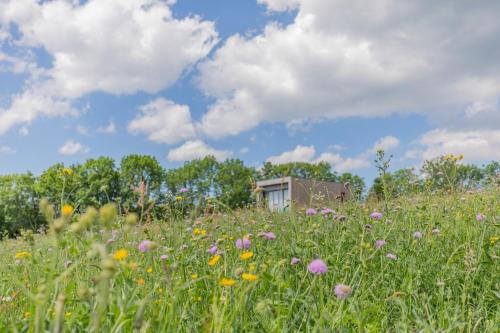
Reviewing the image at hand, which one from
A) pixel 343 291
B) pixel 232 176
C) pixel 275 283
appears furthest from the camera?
pixel 232 176

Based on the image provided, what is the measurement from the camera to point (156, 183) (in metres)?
35.8

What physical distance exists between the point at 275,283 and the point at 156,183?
34346 millimetres

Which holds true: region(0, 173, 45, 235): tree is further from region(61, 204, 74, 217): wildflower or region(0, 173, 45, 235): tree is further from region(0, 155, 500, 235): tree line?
region(61, 204, 74, 217): wildflower

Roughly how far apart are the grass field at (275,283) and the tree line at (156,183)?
43 centimetres

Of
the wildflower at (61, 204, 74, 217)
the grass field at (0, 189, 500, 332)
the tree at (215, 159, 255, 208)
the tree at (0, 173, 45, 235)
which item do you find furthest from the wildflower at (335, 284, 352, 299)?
the tree at (215, 159, 255, 208)

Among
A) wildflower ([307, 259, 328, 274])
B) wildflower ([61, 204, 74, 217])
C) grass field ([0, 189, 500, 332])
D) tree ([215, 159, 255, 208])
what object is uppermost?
tree ([215, 159, 255, 208])

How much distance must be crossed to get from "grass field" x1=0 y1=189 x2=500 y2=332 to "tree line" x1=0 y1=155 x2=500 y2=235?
425 mm

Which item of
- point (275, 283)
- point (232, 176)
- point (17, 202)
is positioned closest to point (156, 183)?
point (17, 202)

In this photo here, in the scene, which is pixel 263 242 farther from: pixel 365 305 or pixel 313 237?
pixel 365 305

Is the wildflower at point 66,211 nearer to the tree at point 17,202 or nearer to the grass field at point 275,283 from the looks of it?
the grass field at point 275,283

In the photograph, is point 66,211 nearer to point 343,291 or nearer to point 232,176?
point 343,291

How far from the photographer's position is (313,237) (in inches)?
136

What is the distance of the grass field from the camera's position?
1886mm

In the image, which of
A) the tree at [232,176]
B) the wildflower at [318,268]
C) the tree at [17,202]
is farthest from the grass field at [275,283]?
the tree at [232,176]
